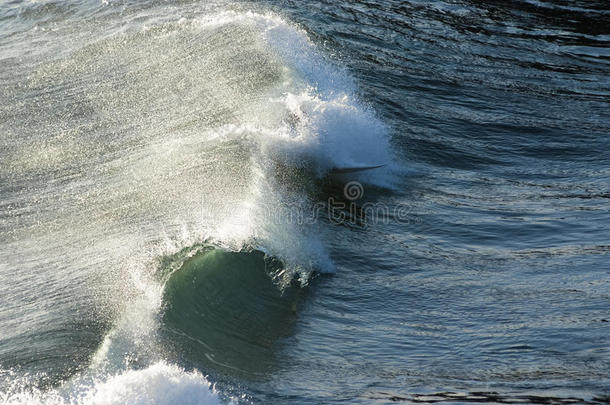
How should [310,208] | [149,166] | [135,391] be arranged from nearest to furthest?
[135,391]
[310,208]
[149,166]

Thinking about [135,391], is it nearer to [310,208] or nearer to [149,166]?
[310,208]

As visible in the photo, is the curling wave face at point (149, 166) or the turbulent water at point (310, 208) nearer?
the turbulent water at point (310, 208)

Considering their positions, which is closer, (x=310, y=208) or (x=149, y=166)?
(x=310, y=208)

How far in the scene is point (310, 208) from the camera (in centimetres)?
948

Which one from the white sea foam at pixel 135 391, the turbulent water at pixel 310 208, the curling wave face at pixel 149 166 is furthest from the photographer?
the curling wave face at pixel 149 166

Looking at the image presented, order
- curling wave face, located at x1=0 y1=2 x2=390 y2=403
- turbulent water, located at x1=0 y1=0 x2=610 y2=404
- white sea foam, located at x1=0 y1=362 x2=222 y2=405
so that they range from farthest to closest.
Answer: curling wave face, located at x1=0 y1=2 x2=390 y2=403 < turbulent water, located at x1=0 y1=0 x2=610 y2=404 < white sea foam, located at x1=0 y1=362 x2=222 y2=405

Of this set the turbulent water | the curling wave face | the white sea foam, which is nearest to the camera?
the white sea foam

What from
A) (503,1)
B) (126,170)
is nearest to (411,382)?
(126,170)

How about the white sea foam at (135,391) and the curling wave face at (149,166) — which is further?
the curling wave face at (149,166)

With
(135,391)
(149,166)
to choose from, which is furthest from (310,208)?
(135,391)

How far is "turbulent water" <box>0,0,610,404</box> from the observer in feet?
22.2

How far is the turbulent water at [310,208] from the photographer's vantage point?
22.2 feet

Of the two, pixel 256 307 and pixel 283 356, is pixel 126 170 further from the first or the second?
pixel 283 356

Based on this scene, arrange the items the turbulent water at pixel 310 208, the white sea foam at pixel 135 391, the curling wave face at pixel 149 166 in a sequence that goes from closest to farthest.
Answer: the white sea foam at pixel 135 391
the turbulent water at pixel 310 208
the curling wave face at pixel 149 166
